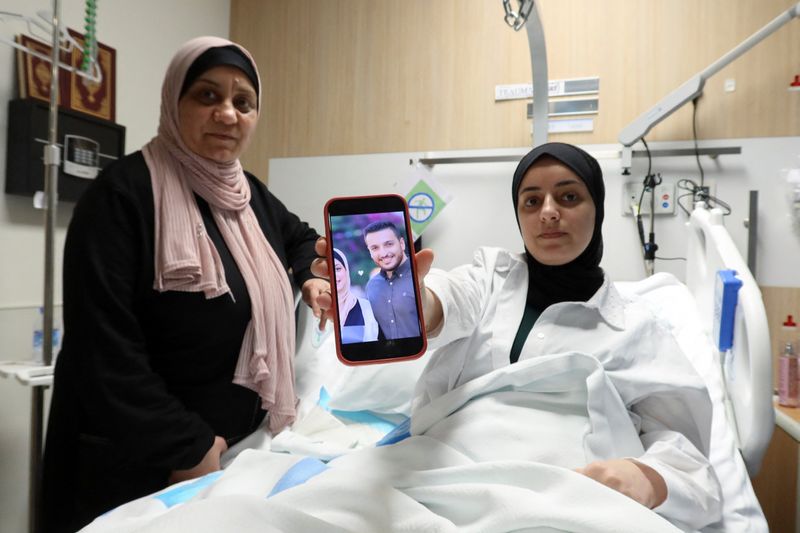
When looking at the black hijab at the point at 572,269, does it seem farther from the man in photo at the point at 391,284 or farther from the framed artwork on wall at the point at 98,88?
the framed artwork on wall at the point at 98,88

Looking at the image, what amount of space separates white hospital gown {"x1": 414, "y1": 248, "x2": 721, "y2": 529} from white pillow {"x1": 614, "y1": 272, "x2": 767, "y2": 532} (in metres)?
0.14

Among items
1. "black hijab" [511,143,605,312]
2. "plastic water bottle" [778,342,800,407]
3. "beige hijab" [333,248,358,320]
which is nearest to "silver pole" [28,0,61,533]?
"beige hijab" [333,248,358,320]

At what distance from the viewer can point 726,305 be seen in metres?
1.22

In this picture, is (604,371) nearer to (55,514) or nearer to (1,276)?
(55,514)

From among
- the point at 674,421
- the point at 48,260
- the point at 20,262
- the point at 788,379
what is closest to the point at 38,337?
the point at 20,262

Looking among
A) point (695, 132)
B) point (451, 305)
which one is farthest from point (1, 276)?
point (695, 132)

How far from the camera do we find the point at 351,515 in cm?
70

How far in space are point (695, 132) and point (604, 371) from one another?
4.92 ft

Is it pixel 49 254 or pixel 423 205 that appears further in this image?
pixel 423 205

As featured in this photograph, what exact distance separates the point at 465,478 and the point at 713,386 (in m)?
0.88

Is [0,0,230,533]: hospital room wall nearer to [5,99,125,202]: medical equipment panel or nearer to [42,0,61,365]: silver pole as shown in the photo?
[5,99,125,202]: medical equipment panel

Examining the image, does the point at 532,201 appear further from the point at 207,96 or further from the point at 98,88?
the point at 98,88

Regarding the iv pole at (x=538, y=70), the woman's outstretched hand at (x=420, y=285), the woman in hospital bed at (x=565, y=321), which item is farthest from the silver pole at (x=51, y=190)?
the iv pole at (x=538, y=70)

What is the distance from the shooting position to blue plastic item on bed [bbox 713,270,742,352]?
1.20 metres
